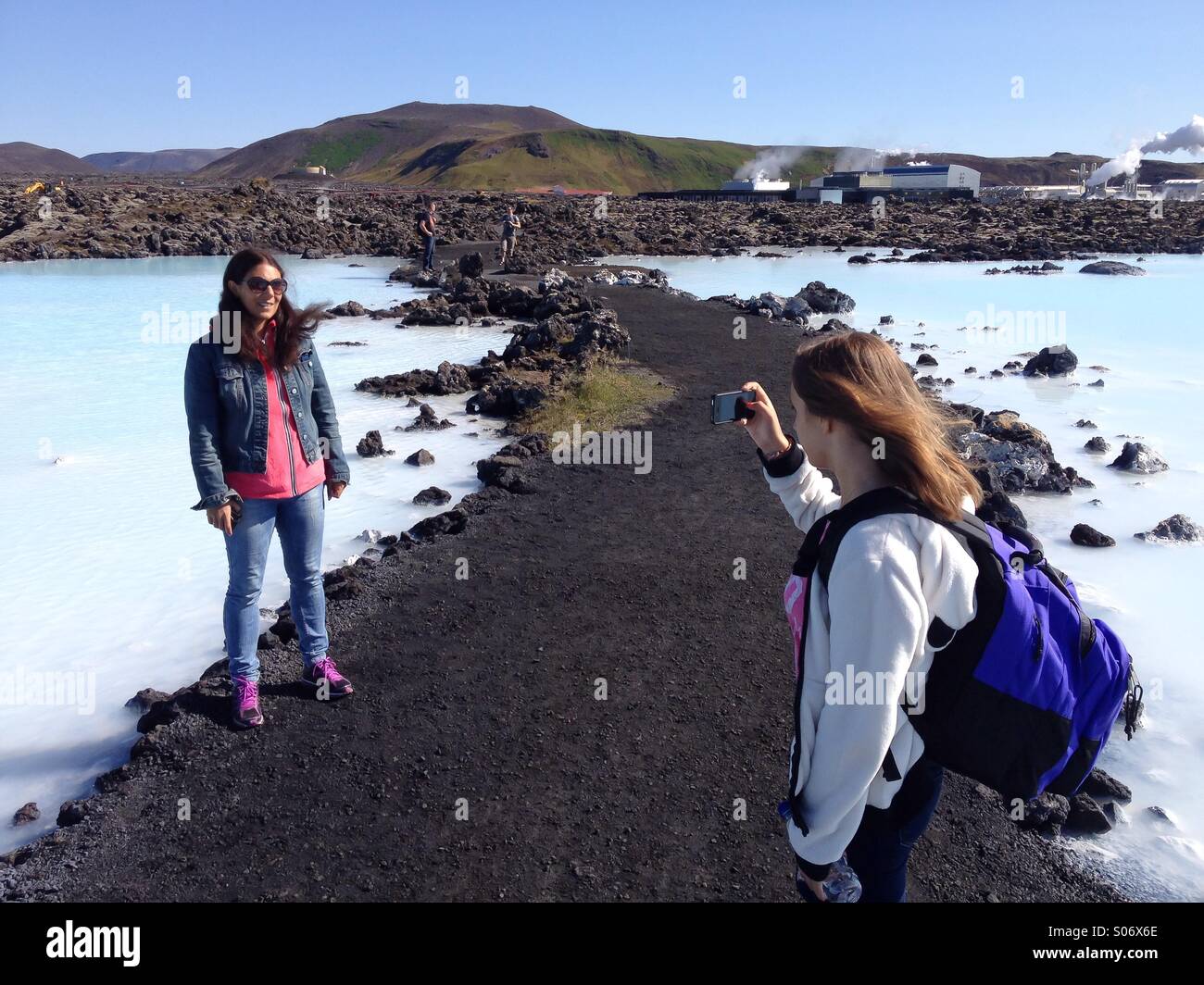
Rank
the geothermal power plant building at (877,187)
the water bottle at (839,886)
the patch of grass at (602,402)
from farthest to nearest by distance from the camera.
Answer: the geothermal power plant building at (877,187) → the patch of grass at (602,402) → the water bottle at (839,886)

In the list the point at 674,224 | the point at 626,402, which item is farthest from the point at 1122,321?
the point at 674,224

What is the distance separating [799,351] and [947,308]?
18.4m

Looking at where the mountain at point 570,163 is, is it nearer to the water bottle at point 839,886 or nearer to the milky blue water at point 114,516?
the milky blue water at point 114,516

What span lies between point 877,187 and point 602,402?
67994 mm

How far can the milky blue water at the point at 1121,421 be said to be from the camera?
12.1ft

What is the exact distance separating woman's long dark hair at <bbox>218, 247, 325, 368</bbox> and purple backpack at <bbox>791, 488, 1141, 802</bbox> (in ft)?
8.74

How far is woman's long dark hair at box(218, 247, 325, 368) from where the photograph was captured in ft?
11.6

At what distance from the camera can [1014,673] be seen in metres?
1.70

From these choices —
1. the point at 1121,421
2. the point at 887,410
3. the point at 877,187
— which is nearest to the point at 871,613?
the point at 887,410

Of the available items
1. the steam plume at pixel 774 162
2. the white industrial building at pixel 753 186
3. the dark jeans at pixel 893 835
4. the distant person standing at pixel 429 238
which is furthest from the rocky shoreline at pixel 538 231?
the steam plume at pixel 774 162

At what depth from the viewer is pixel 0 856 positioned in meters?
3.16

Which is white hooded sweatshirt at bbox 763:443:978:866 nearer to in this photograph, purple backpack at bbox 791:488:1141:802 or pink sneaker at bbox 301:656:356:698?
purple backpack at bbox 791:488:1141:802

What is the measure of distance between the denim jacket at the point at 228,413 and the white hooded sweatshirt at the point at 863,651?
2.56 metres

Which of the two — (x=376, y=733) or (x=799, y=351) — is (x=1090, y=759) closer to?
(x=799, y=351)
